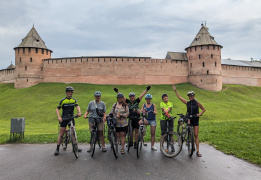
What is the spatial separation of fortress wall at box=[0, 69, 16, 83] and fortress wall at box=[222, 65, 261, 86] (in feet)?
136

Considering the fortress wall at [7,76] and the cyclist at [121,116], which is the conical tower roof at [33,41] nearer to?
the fortress wall at [7,76]

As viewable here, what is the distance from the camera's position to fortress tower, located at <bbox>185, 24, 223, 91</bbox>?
39406 mm

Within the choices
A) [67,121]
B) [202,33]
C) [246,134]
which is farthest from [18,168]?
[202,33]

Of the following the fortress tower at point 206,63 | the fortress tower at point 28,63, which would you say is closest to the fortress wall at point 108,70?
the fortress tower at point 28,63

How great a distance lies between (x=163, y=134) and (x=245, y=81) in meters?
47.0

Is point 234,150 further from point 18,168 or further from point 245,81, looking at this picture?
point 245,81

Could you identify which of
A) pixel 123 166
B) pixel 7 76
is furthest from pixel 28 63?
pixel 123 166

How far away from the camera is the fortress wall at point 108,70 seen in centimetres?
3878

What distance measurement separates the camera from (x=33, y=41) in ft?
130

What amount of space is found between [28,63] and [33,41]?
416cm

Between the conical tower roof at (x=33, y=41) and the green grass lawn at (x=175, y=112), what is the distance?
24.2ft

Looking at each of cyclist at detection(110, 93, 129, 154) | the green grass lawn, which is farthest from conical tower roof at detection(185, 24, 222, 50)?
cyclist at detection(110, 93, 129, 154)

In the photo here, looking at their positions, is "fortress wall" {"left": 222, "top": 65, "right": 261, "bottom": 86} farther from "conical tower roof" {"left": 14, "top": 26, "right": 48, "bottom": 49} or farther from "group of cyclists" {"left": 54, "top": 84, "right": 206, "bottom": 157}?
"group of cyclists" {"left": 54, "top": 84, "right": 206, "bottom": 157}

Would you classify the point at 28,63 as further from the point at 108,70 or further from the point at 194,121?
the point at 194,121
